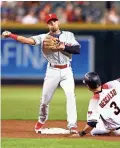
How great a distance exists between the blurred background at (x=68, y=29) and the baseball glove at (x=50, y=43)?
1078 centimetres

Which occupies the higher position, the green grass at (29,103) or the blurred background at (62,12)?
the blurred background at (62,12)

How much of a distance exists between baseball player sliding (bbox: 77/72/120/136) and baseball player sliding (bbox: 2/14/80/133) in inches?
18.7

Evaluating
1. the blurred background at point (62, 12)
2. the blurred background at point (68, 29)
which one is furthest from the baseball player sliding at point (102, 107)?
the blurred background at point (62, 12)

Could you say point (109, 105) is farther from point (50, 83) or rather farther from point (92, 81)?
point (50, 83)

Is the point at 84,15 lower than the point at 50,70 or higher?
higher

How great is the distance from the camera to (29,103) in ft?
54.0

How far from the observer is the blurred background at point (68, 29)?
21172 millimetres

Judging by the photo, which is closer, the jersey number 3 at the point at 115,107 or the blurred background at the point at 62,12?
the jersey number 3 at the point at 115,107

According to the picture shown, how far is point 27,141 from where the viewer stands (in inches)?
365

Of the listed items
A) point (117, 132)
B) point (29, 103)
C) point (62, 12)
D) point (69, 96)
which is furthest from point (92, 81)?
point (62, 12)

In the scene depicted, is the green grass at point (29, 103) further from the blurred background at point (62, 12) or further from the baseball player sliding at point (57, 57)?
the baseball player sliding at point (57, 57)

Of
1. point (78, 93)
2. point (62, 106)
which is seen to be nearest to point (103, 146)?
point (62, 106)

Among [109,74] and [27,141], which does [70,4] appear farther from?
[27,141]

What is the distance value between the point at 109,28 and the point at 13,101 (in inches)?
224
